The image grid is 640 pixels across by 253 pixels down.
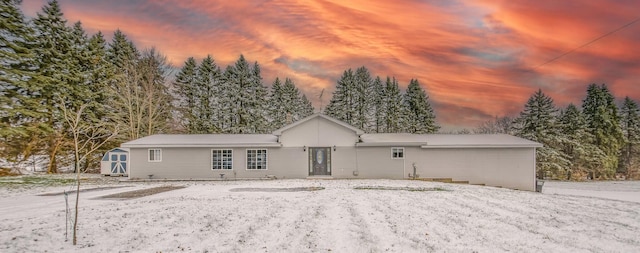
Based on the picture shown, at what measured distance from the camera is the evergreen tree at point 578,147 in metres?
35.6

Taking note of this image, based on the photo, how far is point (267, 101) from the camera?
132 ft

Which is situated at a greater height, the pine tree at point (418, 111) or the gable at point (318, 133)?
the pine tree at point (418, 111)

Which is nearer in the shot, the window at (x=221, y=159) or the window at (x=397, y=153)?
the window at (x=397, y=153)

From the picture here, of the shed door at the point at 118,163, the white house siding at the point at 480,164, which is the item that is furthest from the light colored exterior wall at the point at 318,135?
the shed door at the point at 118,163

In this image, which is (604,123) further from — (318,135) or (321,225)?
(321,225)

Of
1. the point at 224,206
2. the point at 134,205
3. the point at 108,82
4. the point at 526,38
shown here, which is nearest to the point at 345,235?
the point at 224,206

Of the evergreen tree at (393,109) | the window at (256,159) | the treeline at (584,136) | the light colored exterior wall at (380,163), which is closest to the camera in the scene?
the light colored exterior wall at (380,163)

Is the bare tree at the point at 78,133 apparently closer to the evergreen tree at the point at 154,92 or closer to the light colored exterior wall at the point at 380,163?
Result: the evergreen tree at the point at 154,92

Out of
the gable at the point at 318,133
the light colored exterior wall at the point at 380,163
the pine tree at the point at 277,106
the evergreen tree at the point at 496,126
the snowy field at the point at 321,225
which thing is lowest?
the snowy field at the point at 321,225

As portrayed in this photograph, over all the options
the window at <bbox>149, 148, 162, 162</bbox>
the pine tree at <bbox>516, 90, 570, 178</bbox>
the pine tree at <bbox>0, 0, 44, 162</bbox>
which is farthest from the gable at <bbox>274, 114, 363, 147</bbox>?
the pine tree at <bbox>516, 90, 570, 178</bbox>

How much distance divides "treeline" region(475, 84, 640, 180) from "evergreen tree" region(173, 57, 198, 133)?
3637cm

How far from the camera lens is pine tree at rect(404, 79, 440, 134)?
4103cm

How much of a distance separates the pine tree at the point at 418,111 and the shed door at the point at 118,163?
30473mm

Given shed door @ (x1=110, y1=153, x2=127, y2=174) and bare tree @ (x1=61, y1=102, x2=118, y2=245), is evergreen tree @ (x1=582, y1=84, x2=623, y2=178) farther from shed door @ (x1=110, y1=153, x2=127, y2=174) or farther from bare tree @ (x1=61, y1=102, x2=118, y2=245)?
shed door @ (x1=110, y1=153, x2=127, y2=174)
